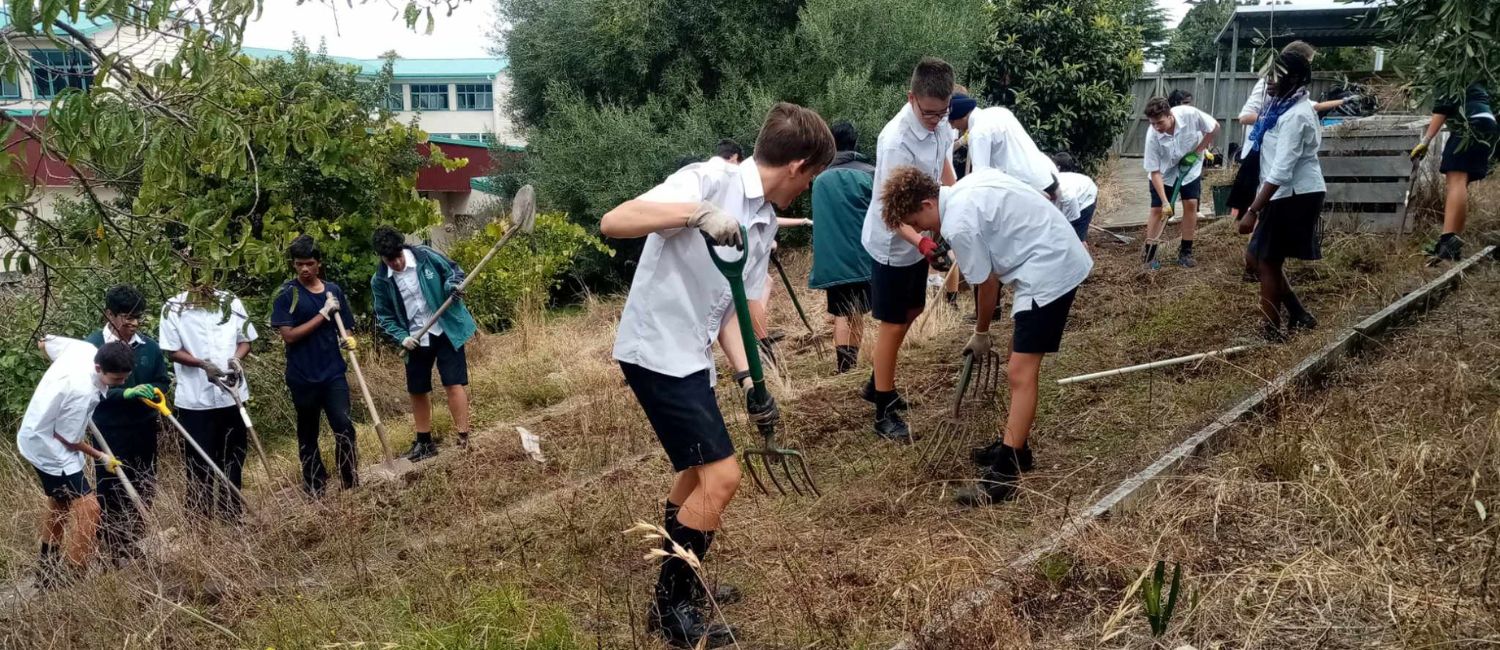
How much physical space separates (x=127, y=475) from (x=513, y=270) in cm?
674

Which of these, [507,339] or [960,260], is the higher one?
[960,260]

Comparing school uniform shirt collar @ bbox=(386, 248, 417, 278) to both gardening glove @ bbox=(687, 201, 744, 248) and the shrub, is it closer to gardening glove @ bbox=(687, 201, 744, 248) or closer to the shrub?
gardening glove @ bbox=(687, 201, 744, 248)

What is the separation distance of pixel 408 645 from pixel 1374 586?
2.93 meters

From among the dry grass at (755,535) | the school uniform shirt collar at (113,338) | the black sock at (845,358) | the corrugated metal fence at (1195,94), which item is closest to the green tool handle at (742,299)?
the dry grass at (755,535)

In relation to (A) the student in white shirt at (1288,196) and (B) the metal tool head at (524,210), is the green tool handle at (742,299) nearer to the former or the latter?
(B) the metal tool head at (524,210)

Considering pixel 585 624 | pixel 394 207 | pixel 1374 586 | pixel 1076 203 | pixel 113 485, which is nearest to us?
pixel 1374 586

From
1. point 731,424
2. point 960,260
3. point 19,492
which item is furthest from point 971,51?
point 19,492

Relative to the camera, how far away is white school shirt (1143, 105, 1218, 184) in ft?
30.3

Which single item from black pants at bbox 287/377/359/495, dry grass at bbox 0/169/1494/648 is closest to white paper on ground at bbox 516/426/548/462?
dry grass at bbox 0/169/1494/648

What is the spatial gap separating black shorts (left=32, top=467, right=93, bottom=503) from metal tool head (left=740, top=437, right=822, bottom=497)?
3415mm

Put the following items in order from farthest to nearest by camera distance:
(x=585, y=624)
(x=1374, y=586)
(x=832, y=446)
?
(x=832, y=446), (x=585, y=624), (x=1374, y=586)

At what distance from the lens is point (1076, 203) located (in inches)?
303

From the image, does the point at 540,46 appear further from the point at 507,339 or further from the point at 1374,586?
the point at 1374,586

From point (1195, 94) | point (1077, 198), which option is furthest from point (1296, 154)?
point (1195, 94)
